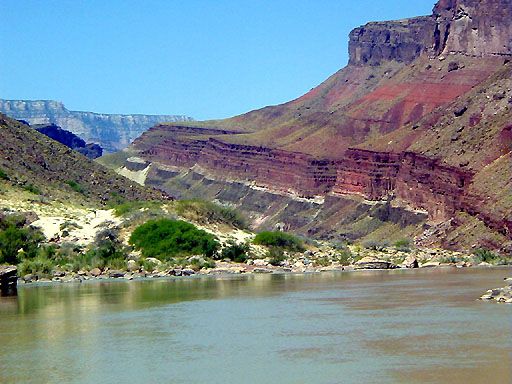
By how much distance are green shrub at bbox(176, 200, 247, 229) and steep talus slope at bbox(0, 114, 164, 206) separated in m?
9.14

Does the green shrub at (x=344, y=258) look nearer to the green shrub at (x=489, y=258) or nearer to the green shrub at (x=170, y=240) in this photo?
the green shrub at (x=170, y=240)

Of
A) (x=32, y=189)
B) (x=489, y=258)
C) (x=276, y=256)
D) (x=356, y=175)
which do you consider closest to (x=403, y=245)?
(x=489, y=258)

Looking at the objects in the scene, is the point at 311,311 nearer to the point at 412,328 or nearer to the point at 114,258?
the point at 412,328

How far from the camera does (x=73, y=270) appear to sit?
209 feet

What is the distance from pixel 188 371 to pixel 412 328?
9.31 m

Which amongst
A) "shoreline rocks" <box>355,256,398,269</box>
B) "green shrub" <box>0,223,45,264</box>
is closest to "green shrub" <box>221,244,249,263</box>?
"shoreline rocks" <box>355,256,398,269</box>

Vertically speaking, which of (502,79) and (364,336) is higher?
(502,79)

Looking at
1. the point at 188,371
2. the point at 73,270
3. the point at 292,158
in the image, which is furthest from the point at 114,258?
the point at 292,158

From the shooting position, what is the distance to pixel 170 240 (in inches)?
2746

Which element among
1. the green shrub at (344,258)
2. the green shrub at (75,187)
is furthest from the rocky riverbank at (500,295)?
the green shrub at (75,187)

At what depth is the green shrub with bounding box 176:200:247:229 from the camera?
76938 millimetres

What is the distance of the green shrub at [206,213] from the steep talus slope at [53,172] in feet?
30.0

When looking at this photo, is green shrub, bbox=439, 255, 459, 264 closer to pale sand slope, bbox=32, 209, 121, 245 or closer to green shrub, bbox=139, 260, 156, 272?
green shrub, bbox=139, 260, 156, 272

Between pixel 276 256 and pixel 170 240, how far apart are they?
6.51 meters
